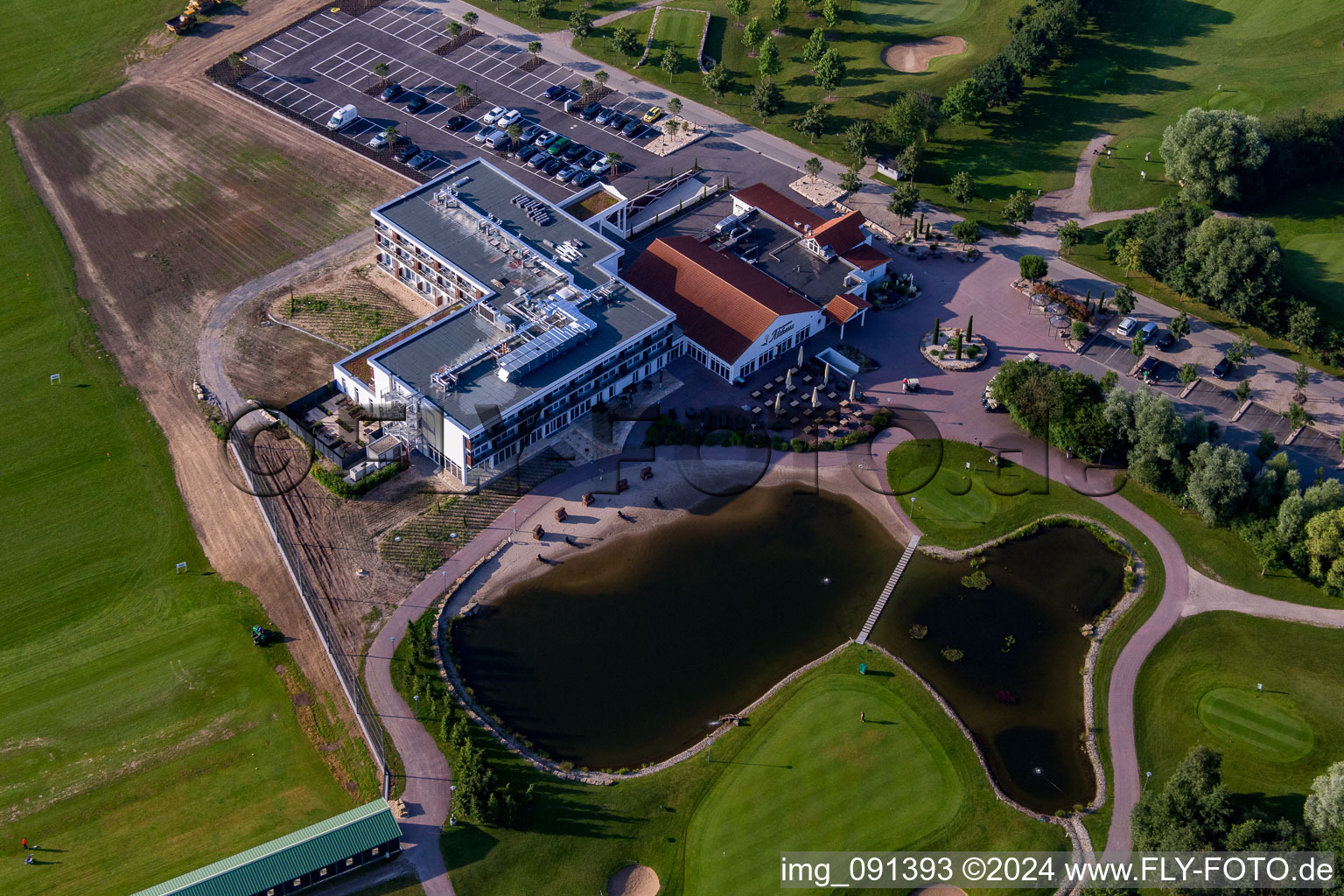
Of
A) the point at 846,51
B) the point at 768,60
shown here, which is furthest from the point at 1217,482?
the point at 846,51

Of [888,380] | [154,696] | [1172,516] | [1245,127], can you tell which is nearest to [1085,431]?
[1172,516]

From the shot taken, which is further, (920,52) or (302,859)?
(920,52)

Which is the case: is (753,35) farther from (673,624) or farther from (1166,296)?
(673,624)

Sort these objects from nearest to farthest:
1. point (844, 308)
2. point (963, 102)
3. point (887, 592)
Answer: point (887, 592) < point (844, 308) < point (963, 102)

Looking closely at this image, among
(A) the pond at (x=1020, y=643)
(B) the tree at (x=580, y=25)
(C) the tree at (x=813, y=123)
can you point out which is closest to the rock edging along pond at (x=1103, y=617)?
(A) the pond at (x=1020, y=643)

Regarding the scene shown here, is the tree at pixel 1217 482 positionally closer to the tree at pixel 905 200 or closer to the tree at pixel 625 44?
the tree at pixel 905 200
